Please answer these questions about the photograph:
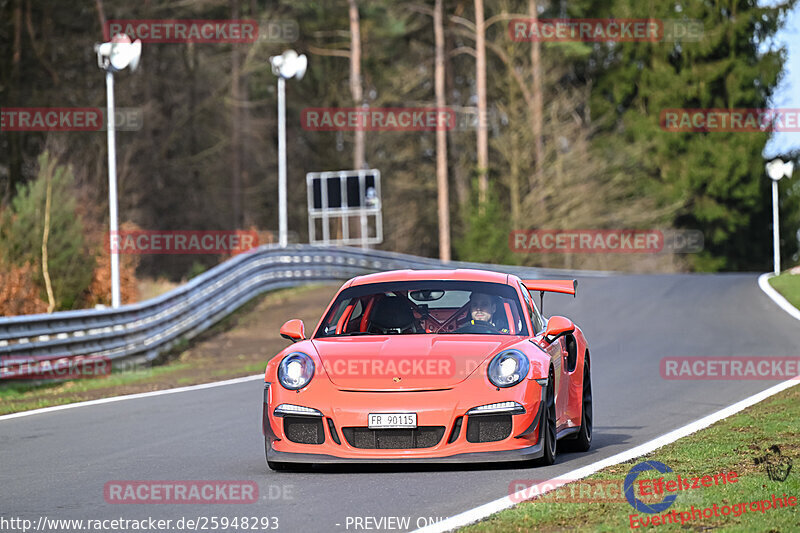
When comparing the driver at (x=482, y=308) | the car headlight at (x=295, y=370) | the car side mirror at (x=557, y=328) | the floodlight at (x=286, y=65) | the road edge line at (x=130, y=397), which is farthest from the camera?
the floodlight at (x=286, y=65)

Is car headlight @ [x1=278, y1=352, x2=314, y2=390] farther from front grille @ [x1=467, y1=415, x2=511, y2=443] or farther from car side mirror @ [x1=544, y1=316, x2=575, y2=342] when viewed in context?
car side mirror @ [x1=544, y1=316, x2=575, y2=342]

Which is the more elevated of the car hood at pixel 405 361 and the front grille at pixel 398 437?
the car hood at pixel 405 361

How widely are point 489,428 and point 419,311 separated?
5.26 ft

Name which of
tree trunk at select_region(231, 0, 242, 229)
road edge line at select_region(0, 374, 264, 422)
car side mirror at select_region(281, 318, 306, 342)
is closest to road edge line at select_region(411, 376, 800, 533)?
car side mirror at select_region(281, 318, 306, 342)

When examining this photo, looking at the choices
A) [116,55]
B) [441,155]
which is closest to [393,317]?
[116,55]

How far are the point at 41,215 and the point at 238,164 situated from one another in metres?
32.1

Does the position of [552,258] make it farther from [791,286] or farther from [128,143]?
[791,286]

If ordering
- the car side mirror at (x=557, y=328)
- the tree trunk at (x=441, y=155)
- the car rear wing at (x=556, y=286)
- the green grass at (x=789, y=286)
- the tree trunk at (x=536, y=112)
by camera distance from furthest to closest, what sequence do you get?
the tree trunk at (x=536, y=112)
the tree trunk at (x=441, y=155)
the green grass at (x=789, y=286)
the car rear wing at (x=556, y=286)
the car side mirror at (x=557, y=328)

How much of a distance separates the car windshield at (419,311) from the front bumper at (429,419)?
3.16ft

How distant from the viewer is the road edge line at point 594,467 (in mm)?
6996

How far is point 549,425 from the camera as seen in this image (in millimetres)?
9117

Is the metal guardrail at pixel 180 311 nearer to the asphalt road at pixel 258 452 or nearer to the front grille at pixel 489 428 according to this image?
the asphalt road at pixel 258 452

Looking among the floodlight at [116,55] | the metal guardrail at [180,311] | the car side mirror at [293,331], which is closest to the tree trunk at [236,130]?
the metal guardrail at [180,311]

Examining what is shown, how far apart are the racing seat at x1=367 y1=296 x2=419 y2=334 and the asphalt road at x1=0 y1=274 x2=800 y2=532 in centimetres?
107
